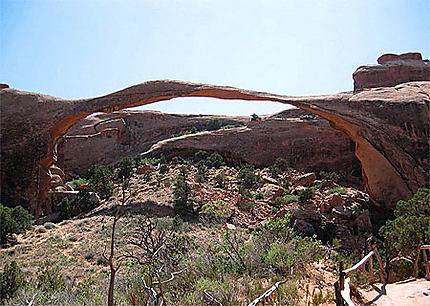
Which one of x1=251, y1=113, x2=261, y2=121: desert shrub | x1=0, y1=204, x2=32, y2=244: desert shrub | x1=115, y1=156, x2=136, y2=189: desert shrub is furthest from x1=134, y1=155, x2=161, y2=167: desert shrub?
x1=251, y1=113, x2=261, y2=121: desert shrub

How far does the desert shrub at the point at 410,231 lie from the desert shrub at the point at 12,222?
9.77 m

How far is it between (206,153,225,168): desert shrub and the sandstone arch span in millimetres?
4349

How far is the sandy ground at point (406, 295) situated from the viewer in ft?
13.0

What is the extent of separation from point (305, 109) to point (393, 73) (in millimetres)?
10168

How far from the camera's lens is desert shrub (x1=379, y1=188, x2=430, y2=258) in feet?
19.1

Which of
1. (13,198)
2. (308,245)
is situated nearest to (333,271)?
(308,245)

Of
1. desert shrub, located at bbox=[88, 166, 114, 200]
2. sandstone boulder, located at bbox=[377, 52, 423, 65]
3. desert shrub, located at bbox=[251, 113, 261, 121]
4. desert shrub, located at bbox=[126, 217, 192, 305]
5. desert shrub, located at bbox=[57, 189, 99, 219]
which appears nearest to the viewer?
desert shrub, located at bbox=[126, 217, 192, 305]

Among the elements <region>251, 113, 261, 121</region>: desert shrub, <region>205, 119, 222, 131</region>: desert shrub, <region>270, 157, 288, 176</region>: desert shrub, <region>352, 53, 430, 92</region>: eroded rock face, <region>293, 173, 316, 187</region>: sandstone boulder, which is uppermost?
<region>352, 53, 430, 92</region>: eroded rock face

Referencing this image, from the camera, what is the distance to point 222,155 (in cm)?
1891

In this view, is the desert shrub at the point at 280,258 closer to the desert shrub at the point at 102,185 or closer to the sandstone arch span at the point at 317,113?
the sandstone arch span at the point at 317,113

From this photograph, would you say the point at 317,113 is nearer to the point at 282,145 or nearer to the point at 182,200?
the point at 282,145

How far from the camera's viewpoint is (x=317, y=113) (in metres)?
12.9

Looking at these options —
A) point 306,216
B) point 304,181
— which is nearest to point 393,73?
point 304,181

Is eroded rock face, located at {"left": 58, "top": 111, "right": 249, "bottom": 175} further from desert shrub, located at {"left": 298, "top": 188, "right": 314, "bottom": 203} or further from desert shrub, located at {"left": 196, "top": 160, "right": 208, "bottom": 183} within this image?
desert shrub, located at {"left": 298, "top": 188, "right": 314, "bottom": 203}
